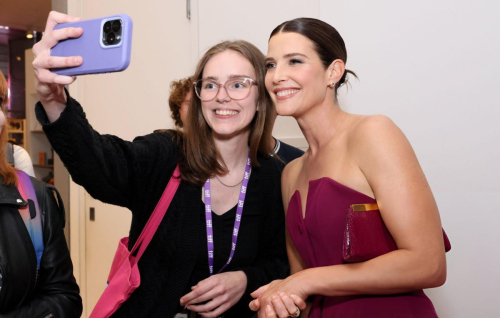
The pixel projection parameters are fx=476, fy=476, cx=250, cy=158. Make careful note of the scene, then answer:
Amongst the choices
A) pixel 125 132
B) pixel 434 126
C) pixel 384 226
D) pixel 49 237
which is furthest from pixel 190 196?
pixel 125 132

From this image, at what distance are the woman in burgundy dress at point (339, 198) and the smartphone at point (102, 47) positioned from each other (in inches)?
22.1

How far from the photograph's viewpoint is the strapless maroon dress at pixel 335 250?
1375mm

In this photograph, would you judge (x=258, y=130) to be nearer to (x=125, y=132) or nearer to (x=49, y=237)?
(x=49, y=237)

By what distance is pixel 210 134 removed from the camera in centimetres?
195

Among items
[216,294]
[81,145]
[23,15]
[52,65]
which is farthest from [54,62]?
[23,15]

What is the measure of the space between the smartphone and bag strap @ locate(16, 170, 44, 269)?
592 millimetres

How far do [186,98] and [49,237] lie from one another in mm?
1204

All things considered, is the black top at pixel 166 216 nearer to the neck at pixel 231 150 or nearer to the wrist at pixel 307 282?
the neck at pixel 231 150

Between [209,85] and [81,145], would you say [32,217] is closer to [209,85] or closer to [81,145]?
[81,145]

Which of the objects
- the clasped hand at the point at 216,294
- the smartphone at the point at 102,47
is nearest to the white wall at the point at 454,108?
the clasped hand at the point at 216,294

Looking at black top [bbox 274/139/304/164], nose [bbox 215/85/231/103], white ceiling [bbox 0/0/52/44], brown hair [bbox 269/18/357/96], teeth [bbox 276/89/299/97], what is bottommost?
black top [bbox 274/139/304/164]

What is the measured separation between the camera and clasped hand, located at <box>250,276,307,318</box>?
4.37ft

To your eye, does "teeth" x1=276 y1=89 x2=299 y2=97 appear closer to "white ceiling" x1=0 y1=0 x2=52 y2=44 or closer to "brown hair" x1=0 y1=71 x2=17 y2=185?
"brown hair" x1=0 y1=71 x2=17 y2=185

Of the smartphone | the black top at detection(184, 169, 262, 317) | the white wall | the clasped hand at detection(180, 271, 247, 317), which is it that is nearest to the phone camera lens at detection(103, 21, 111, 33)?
the smartphone
